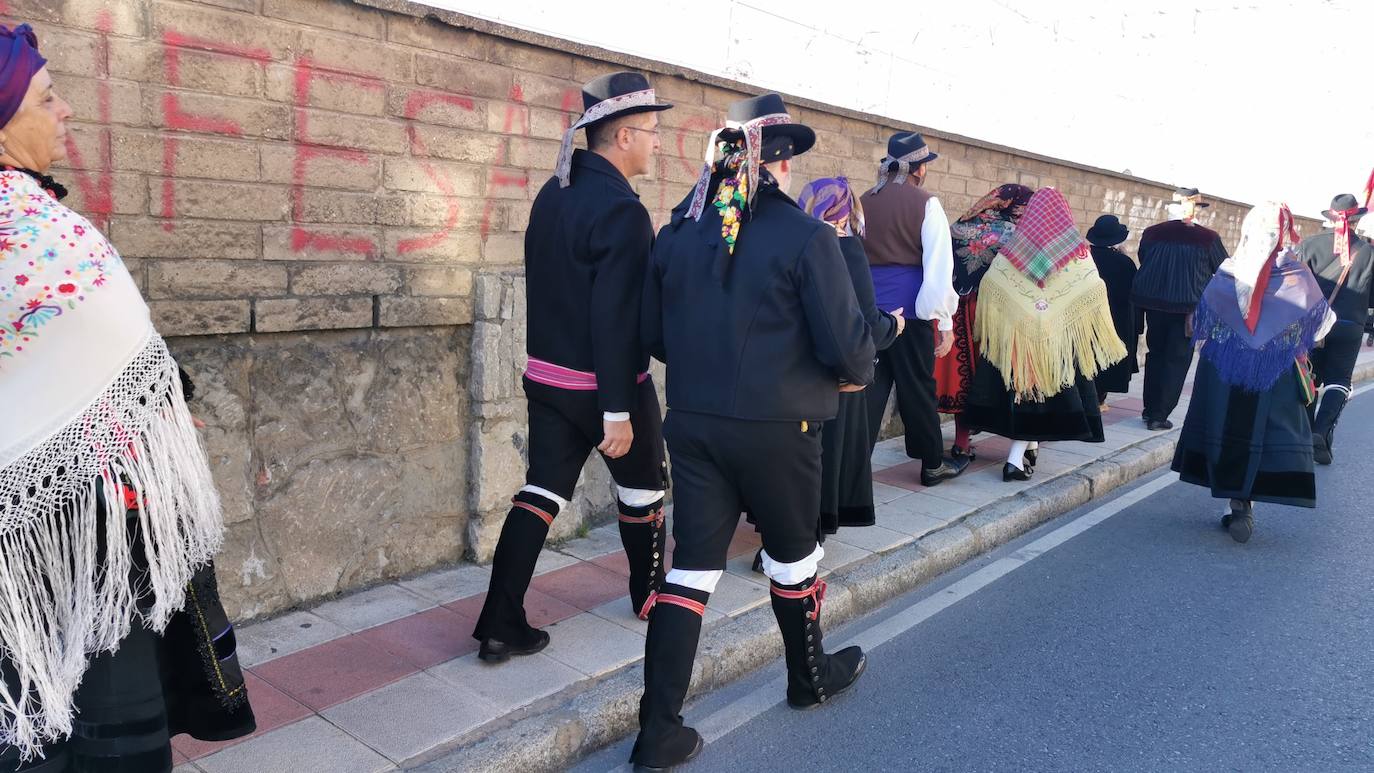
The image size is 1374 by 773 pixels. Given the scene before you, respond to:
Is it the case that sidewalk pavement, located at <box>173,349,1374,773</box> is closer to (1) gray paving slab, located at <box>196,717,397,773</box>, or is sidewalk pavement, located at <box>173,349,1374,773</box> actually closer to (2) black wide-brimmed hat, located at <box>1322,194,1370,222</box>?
(1) gray paving slab, located at <box>196,717,397,773</box>

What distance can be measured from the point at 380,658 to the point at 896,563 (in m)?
2.43

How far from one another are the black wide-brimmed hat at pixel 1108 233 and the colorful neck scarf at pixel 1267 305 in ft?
10.1

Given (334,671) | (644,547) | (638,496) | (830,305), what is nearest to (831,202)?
(830,305)

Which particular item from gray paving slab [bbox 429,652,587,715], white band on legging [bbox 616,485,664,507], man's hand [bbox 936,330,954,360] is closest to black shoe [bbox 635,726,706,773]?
gray paving slab [bbox 429,652,587,715]

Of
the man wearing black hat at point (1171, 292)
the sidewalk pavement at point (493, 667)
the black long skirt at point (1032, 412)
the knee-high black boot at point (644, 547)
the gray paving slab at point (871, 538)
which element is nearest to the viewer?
the sidewalk pavement at point (493, 667)

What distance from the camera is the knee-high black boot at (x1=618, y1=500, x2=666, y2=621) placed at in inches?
151

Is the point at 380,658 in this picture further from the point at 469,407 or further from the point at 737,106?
the point at 737,106

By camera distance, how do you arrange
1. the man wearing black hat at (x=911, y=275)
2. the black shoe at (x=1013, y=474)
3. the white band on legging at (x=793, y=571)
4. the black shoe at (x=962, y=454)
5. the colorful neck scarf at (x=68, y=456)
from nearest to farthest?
the colorful neck scarf at (x=68, y=456) → the white band on legging at (x=793, y=571) → the man wearing black hat at (x=911, y=275) → the black shoe at (x=1013, y=474) → the black shoe at (x=962, y=454)

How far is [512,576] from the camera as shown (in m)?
3.57

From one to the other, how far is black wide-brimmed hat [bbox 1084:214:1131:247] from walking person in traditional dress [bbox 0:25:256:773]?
26.2ft

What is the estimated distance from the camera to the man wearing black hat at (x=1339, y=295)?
7.15 meters

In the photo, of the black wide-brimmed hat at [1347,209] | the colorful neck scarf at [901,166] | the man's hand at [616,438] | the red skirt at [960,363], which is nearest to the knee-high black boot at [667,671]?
the man's hand at [616,438]

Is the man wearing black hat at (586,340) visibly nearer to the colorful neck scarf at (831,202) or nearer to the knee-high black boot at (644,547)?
the knee-high black boot at (644,547)

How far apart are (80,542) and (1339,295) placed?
7.87 m
